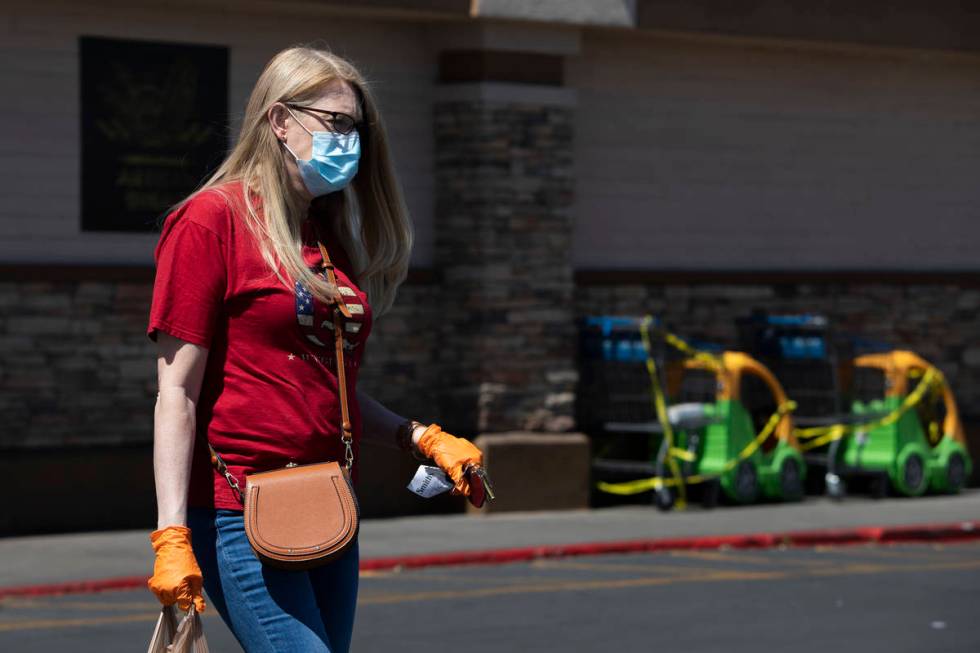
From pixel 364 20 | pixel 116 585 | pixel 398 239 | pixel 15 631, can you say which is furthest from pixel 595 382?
pixel 398 239

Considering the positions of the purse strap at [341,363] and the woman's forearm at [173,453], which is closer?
the woman's forearm at [173,453]

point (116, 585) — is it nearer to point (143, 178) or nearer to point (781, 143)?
point (143, 178)

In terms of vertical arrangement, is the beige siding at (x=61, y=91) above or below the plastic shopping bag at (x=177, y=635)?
above

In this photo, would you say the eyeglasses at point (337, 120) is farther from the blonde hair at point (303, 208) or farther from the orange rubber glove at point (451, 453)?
the orange rubber glove at point (451, 453)

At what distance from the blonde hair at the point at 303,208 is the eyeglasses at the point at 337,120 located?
0.02m

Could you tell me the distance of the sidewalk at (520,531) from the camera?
11.6m

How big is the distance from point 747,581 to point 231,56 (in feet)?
17.9

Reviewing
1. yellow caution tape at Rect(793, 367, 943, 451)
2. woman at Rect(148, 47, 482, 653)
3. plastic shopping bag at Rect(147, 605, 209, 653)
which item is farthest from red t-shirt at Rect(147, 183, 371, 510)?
yellow caution tape at Rect(793, 367, 943, 451)

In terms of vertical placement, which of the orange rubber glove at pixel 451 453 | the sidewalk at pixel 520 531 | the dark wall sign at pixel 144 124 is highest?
the dark wall sign at pixel 144 124

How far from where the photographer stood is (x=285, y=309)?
411 centimetres

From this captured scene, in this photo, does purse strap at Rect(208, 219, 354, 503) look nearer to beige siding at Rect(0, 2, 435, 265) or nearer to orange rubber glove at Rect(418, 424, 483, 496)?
orange rubber glove at Rect(418, 424, 483, 496)

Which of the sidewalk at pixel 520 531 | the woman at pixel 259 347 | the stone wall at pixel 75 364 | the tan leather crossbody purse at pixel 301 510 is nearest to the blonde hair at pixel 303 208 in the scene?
the woman at pixel 259 347

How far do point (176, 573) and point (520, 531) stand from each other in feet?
32.0

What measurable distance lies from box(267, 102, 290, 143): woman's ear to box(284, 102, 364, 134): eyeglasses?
24mm
